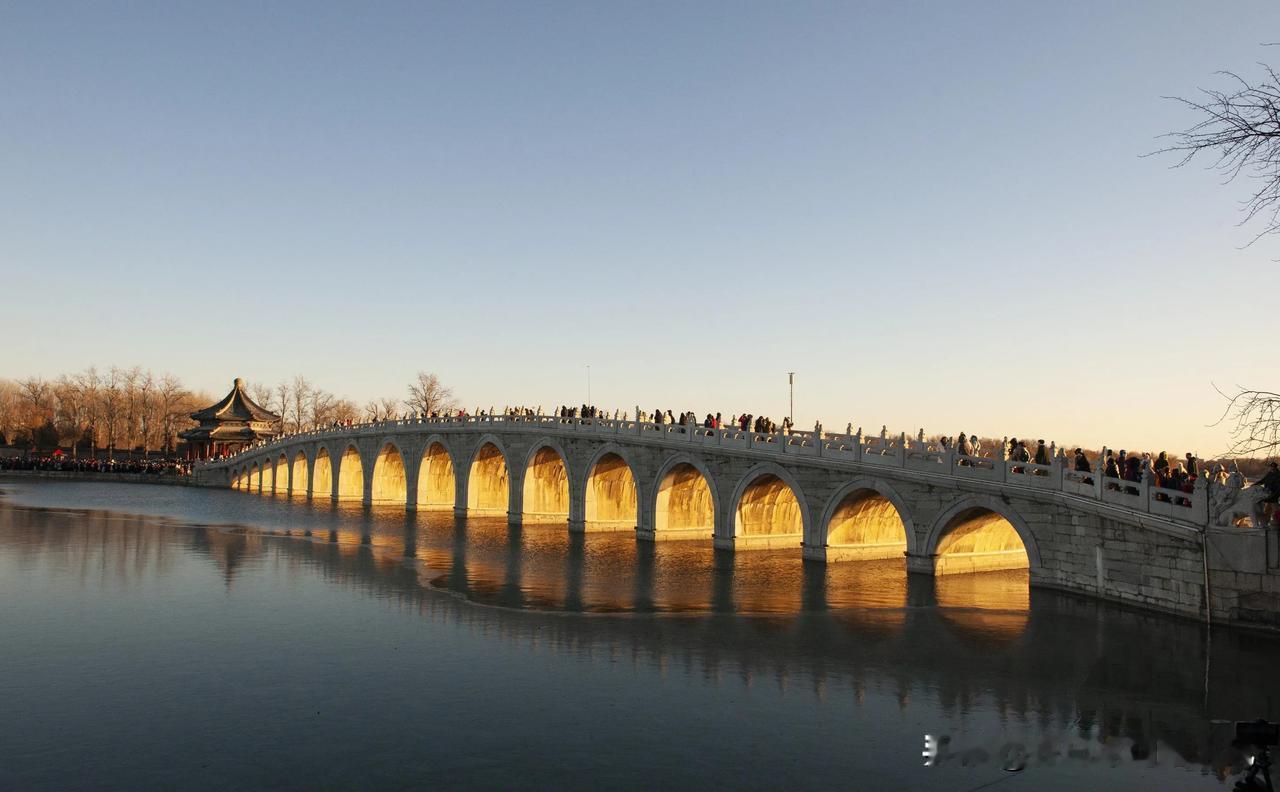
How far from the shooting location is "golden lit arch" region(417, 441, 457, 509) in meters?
50.3

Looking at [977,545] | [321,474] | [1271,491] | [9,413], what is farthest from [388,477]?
[9,413]

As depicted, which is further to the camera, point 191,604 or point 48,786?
point 191,604

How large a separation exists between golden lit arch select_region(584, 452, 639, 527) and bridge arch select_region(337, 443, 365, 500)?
82.7 ft

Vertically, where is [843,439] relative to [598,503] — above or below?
above

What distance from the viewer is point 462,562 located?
26.5m

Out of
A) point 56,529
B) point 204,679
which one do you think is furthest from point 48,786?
point 56,529

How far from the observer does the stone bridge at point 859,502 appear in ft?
57.1

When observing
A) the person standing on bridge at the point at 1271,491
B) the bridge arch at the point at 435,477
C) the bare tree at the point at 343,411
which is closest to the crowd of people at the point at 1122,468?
the person standing on bridge at the point at 1271,491

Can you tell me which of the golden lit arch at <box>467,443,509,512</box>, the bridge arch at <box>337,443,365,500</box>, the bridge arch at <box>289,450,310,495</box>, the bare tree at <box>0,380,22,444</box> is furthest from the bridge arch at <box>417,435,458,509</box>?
the bare tree at <box>0,380,22,444</box>

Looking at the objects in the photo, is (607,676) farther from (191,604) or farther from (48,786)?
(191,604)

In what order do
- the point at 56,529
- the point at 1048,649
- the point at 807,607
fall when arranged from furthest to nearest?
the point at 56,529, the point at 807,607, the point at 1048,649

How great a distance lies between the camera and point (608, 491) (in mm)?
37750

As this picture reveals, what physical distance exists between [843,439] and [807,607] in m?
7.68

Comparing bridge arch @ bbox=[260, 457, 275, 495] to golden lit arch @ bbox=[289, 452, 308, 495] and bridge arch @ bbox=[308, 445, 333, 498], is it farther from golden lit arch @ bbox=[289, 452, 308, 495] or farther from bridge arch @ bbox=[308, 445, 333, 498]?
bridge arch @ bbox=[308, 445, 333, 498]
